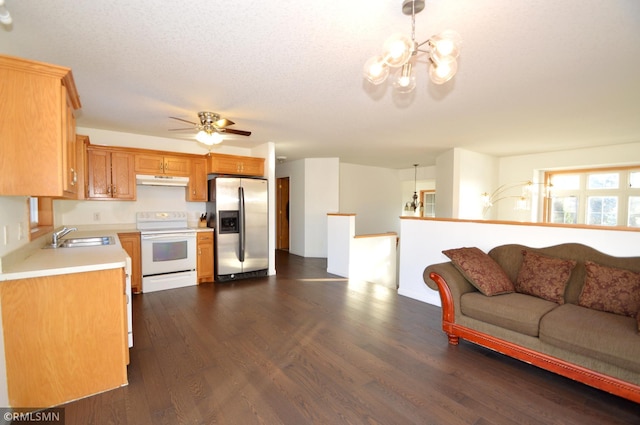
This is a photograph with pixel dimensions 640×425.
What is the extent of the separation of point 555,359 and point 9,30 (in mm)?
4403

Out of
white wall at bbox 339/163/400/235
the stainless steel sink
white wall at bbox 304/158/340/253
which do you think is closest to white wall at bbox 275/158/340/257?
white wall at bbox 304/158/340/253

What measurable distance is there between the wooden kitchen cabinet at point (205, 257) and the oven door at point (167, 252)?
0.09m

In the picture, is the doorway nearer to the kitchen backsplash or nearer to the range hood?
the kitchen backsplash

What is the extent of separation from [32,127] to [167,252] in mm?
2887

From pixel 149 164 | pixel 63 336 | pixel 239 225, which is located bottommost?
pixel 63 336

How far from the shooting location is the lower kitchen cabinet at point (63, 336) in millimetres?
1756

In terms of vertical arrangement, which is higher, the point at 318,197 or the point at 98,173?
the point at 98,173

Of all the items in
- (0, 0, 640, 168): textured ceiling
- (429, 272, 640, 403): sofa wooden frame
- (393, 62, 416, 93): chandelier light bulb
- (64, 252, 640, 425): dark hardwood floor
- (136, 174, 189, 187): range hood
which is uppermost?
(0, 0, 640, 168): textured ceiling

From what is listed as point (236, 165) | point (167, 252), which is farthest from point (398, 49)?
point (167, 252)

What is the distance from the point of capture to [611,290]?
2.21 metres

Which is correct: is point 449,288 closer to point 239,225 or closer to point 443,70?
point 443,70

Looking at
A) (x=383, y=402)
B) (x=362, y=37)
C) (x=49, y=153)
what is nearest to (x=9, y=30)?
(x=49, y=153)

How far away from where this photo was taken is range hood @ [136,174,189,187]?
440cm

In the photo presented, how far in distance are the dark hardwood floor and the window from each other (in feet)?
15.5
